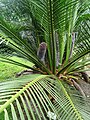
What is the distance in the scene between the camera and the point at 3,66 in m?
4.18

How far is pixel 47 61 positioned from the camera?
256 cm

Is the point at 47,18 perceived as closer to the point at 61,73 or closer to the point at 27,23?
the point at 61,73

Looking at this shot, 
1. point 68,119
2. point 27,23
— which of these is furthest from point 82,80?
point 68,119

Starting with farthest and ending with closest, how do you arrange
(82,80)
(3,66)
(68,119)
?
(3,66)
(82,80)
(68,119)

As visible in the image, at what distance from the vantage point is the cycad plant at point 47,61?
4.57ft

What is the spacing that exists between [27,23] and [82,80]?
0.88 m

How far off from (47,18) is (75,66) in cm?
82

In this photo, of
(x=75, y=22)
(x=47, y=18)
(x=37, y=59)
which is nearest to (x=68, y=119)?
(x=47, y=18)

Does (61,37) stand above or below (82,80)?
above

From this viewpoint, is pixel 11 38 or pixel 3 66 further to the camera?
pixel 3 66

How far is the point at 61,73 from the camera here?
2.43 meters

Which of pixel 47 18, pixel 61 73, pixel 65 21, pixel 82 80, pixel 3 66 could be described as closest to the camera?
pixel 47 18

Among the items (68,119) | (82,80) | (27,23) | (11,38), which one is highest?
(27,23)

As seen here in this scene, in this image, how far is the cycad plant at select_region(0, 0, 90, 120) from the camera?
139 cm
